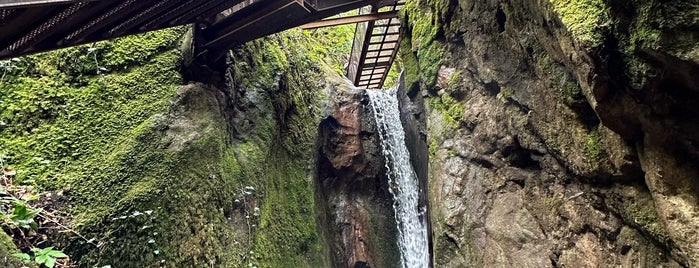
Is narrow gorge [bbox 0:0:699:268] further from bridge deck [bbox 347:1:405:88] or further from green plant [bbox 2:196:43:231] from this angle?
bridge deck [bbox 347:1:405:88]

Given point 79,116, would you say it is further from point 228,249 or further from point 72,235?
point 228,249

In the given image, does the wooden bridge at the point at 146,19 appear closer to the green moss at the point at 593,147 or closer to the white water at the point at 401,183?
the white water at the point at 401,183

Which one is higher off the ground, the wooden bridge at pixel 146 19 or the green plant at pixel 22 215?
the wooden bridge at pixel 146 19

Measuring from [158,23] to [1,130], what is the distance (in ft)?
6.76

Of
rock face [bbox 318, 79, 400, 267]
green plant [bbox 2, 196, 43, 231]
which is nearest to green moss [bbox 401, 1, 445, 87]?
rock face [bbox 318, 79, 400, 267]

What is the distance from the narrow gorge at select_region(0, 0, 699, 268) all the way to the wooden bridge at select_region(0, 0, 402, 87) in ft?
1.69

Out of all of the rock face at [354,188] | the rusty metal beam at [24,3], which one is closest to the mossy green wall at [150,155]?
the rock face at [354,188]

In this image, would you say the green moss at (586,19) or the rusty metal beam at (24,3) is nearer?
the rusty metal beam at (24,3)

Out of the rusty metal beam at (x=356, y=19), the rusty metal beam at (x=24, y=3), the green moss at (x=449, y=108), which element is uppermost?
the rusty metal beam at (x=356, y=19)

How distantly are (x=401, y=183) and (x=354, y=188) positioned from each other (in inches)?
48.7

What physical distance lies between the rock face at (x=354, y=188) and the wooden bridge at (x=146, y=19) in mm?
2882

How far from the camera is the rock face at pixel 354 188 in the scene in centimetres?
885

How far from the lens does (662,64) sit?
2514 millimetres

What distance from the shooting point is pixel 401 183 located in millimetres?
9969
